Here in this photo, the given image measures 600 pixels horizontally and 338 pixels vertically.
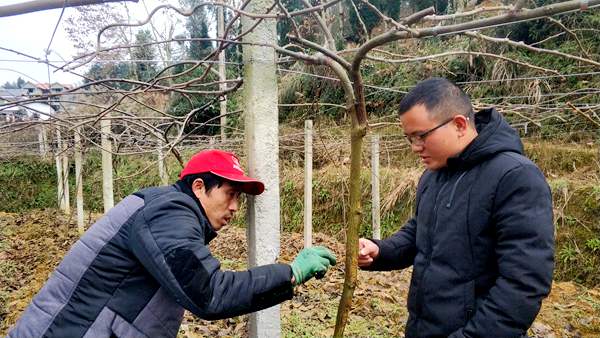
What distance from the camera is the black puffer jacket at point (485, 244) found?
1296 millimetres

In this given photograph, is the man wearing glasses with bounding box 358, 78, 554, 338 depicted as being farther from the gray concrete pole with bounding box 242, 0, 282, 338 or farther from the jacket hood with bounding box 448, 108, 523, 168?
the gray concrete pole with bounding box 242, 0, 282, 338

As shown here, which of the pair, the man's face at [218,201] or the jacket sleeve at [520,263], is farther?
the man's face at [218,201]

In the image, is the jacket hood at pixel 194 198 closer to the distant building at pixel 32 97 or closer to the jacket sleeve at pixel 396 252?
the distant building at pixel 32 97

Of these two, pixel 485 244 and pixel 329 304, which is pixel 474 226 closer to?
pixel 485 244

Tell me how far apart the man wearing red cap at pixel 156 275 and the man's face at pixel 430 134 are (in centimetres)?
57

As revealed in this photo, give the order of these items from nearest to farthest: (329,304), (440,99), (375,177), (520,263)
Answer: (520,263)
(440,99)
(329,304)
(375,177)

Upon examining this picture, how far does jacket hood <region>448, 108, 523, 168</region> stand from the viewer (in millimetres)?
1466

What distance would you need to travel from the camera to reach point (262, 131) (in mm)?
1818

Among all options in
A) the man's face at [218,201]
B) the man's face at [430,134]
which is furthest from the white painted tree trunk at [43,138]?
the man's face at [430,134]

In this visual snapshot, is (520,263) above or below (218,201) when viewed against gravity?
below

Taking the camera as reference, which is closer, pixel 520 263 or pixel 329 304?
pixel 520 263

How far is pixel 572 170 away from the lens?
7.83 m

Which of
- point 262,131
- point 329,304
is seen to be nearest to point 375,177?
point 329,304

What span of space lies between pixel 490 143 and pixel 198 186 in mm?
1115
